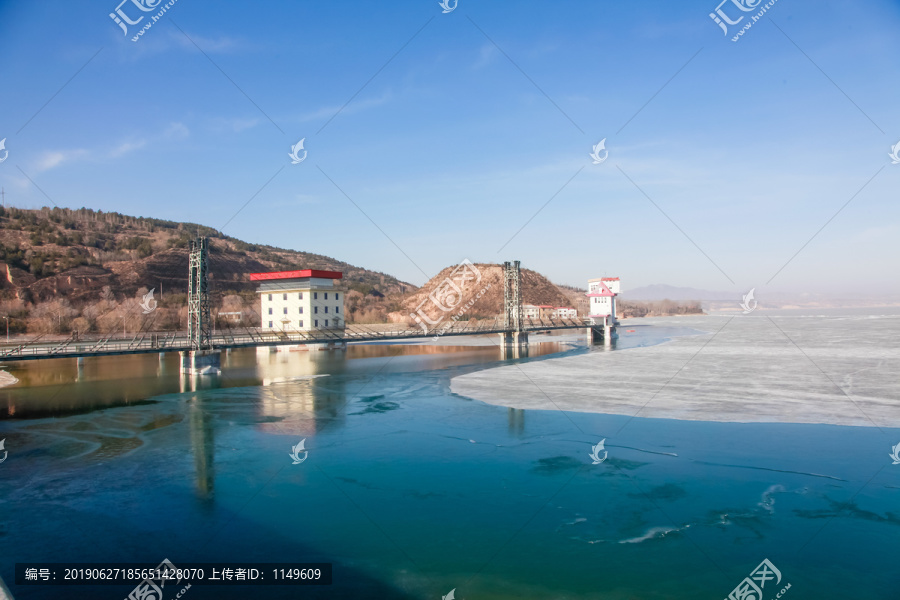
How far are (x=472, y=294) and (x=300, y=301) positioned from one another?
69.9 meters

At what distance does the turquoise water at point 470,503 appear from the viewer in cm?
693

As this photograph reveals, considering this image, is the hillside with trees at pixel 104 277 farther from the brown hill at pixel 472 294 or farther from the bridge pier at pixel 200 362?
the bridge pier at pixel 200 362

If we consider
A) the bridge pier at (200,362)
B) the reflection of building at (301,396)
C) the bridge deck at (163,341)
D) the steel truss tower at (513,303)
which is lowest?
the reflection of building at (301,396)

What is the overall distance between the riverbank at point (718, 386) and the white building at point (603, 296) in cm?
3284

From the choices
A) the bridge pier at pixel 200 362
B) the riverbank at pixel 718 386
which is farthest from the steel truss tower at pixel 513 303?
the bridge pier at pixel 200 362

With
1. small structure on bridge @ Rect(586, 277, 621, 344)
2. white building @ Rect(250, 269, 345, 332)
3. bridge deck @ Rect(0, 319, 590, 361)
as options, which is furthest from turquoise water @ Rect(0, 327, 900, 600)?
small structure on bridge @ Rect(586, 277, 621, 344)

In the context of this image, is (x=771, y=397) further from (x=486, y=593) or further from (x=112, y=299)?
(x=112, y=299)

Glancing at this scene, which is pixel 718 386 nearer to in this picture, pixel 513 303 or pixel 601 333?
pixel 513 303

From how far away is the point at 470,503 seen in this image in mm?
9414

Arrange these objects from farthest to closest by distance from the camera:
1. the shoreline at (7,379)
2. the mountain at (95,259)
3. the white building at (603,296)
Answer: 1. the white building at (603,296)
2. the mountain at (95,259)
3. the shoreline at (7,379)

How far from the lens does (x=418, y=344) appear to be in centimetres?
6391

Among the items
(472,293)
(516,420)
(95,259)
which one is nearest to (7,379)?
(516,420)

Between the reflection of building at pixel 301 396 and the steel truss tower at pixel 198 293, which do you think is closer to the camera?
the reflection of building at pixel 301 396

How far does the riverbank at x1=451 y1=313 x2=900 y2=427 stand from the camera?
1559cm
